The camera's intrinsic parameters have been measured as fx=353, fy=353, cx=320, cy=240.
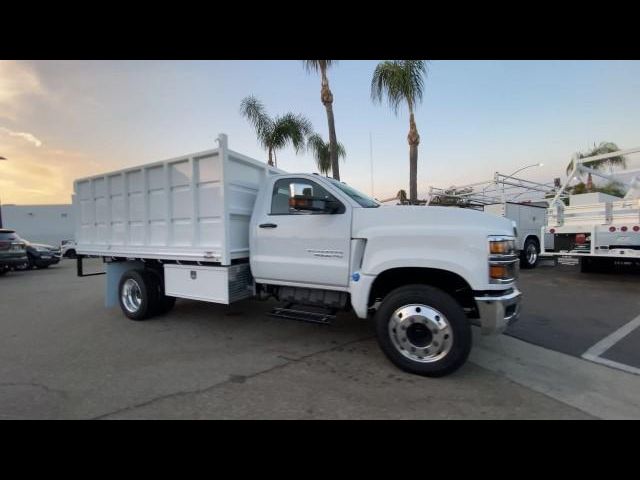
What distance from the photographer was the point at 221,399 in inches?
124

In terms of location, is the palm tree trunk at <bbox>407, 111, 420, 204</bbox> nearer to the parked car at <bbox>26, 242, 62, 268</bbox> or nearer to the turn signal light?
the turn signal light

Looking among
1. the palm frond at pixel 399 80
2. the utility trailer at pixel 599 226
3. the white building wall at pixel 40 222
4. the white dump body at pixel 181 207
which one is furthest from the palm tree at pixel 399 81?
the white building wall at pixel 40 222

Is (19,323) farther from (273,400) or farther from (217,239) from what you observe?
(273,400)

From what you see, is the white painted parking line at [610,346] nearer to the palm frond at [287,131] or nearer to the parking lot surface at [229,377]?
the parking lot surface at [229,377]

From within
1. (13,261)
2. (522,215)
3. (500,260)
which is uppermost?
(522,215)

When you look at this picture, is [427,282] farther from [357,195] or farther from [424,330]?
[357,195]

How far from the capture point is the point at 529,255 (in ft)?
40.3

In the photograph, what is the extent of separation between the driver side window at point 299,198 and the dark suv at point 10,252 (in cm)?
1261

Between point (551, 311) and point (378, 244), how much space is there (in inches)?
167

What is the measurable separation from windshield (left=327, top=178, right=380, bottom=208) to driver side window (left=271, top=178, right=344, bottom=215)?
251 millimetres

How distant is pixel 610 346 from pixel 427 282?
8.65ft

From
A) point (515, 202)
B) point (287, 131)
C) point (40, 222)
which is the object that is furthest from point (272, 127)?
point (40, 222)
